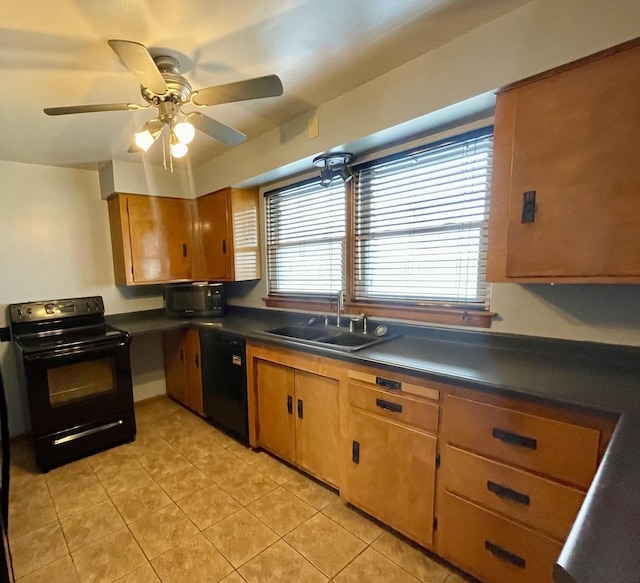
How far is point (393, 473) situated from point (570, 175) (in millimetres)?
1508

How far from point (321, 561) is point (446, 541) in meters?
0.59

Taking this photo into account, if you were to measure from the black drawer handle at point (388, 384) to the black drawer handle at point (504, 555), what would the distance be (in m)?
0.69

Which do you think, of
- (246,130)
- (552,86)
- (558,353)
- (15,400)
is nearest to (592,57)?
(552,86)

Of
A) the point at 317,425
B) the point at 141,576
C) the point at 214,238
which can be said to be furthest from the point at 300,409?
the point at 214,238

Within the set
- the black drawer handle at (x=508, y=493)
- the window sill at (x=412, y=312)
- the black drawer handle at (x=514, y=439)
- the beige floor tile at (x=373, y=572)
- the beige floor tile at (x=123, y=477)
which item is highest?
the window sill at (x=412, y=312)

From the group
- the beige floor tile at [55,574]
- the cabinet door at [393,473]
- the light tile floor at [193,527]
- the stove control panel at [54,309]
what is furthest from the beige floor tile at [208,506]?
the stove control panel at [54,309]

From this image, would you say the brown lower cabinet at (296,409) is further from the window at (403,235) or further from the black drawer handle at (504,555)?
the black drawer handle at (504,555)

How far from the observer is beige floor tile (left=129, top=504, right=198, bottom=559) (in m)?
1.68

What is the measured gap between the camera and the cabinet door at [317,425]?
1954mm

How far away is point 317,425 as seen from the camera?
205 cm

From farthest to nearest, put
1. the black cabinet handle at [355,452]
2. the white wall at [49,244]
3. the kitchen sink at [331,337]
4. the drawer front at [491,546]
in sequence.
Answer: the white wall at [49,244]
the kitchen sink at [331,337]
the black cabinet handle at [355,452]
the drawer front at [491,546]

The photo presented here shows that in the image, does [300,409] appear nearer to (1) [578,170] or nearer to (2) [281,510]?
(2) [281,510]

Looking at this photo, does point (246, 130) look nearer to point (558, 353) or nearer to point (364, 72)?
point (364, 72)

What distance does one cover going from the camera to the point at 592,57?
1.18 m
